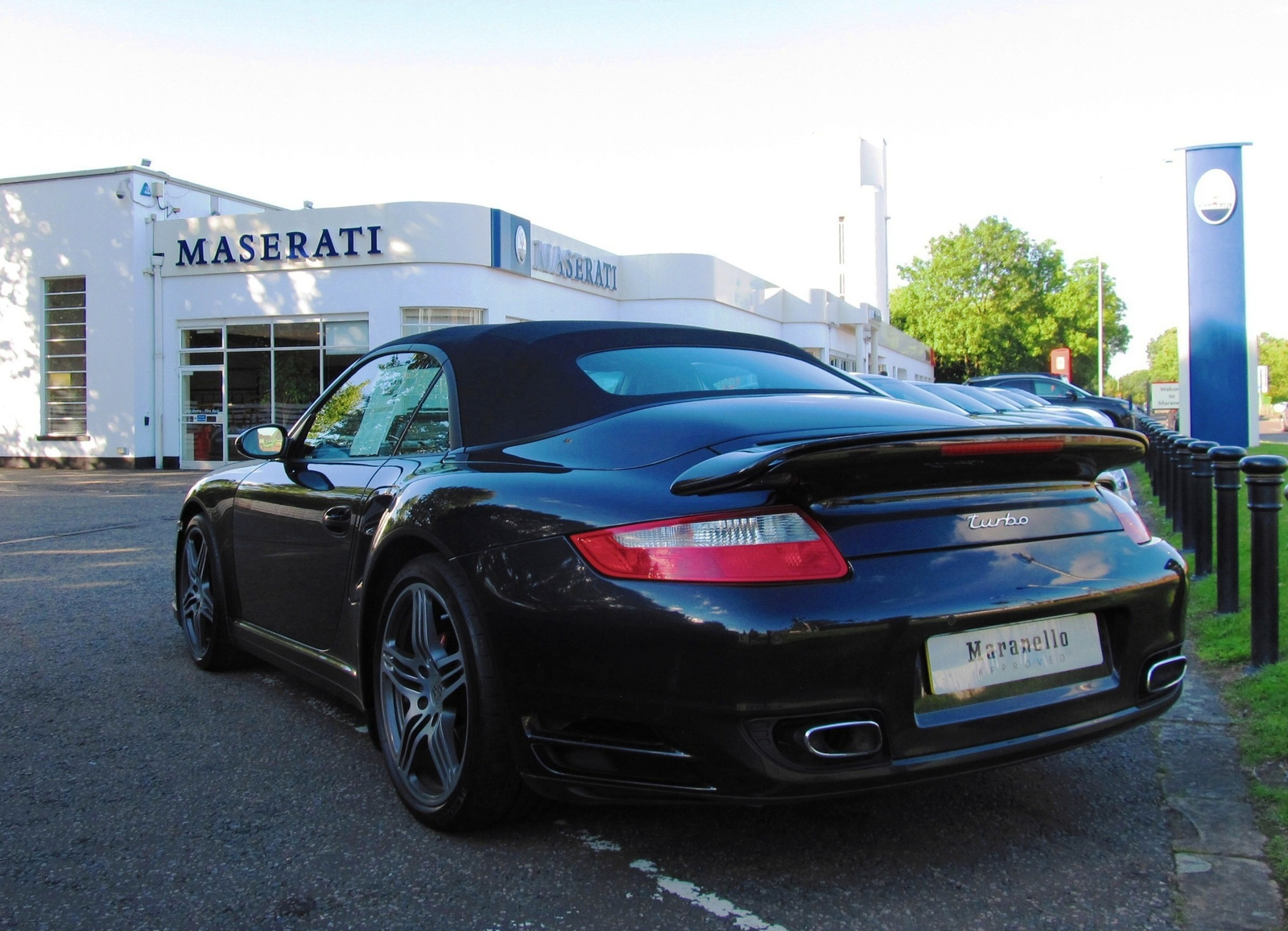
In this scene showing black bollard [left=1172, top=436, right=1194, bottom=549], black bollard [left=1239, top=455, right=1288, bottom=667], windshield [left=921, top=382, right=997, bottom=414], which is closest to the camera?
black bollard [left=1239, top=455, right=1288, bottom=667]

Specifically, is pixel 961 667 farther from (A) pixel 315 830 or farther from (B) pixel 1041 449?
(A) pixel 315 830

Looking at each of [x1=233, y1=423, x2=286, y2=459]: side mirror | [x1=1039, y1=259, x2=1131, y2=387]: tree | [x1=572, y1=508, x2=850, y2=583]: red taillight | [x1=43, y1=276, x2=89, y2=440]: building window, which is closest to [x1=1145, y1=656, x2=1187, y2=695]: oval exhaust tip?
[x1=572, y1=508, x2=850, y2=583]: red taillight

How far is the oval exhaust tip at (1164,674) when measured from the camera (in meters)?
2.83

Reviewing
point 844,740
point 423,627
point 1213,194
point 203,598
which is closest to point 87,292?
point 203,598

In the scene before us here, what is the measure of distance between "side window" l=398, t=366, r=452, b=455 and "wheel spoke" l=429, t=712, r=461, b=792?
815mm

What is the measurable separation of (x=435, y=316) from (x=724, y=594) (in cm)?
2068

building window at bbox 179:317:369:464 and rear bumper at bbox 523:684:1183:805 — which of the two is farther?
building window at bbox 179:317:369:464

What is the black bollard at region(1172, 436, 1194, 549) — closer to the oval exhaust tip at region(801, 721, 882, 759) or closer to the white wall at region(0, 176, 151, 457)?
the oval exhaust tip at region(801, 721, 882, 759)

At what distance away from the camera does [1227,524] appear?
213 inches

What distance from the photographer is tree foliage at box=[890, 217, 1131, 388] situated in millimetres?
66938

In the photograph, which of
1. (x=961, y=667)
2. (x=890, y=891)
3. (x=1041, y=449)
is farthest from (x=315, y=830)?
(x=1041, y=449)

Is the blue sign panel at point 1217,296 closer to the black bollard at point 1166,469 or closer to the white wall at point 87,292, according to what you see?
the black bollard at point 1166,469

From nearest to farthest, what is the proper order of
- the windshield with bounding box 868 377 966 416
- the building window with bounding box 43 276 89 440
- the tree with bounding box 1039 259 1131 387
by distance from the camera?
the windshield with bounding box 868 377 966 416 < the building window with bounding box 43 276 89 440 < the tree with bounding box 1039 259 1131 387

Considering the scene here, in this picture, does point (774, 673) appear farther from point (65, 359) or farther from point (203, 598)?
point (65, 359)
